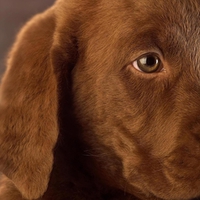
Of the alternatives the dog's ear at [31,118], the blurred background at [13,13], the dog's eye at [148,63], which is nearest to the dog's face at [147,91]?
the dog's eye at [148,63]

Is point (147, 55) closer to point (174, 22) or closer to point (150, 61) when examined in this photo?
point (150, 61)

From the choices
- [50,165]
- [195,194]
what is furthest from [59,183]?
[195,194]

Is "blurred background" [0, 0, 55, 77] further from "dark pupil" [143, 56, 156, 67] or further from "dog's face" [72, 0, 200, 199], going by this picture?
"dark pupil" [143, 56, 156, 67]

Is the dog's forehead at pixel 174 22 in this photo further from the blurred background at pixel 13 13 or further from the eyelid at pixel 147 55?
the blurred background at pixel 13 13

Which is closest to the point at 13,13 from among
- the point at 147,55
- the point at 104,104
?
the point at 104,104

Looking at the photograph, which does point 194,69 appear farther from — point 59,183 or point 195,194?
point 59,183

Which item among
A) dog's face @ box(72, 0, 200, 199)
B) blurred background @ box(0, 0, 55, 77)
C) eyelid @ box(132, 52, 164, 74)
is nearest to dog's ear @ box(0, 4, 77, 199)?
dog's face @ box(72, 0, 200, 199)
